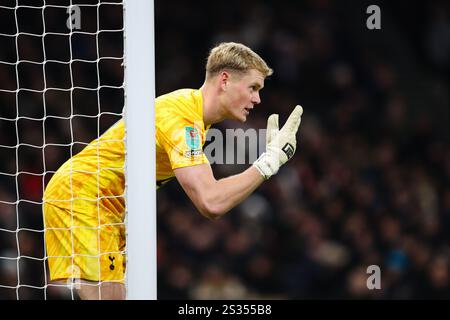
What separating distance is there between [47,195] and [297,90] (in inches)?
201

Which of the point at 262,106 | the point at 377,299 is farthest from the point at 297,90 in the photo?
the point at 377,299

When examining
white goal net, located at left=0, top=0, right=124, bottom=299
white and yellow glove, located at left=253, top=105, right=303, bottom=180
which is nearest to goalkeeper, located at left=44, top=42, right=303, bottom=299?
white and yellow glove, located at left=253, top=105, right=303, bottom=180

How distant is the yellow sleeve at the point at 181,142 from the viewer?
12.8 feet

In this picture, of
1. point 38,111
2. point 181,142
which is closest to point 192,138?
point 181,142

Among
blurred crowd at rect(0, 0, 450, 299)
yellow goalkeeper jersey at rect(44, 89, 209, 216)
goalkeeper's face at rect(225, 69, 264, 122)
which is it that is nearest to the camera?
yellow goalkeeper jersey at rect(44, 89, 209, 216)

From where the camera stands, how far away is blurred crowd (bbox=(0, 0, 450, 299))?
24.6ft

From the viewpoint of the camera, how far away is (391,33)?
955cm

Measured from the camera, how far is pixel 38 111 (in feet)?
24.9

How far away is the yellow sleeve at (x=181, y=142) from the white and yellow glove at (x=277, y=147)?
A: 26 cm

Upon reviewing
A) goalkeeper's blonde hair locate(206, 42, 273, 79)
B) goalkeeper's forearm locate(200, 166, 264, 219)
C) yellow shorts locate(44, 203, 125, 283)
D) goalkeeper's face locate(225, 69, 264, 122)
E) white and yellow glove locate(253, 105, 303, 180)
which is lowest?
yellow shorts locate(44, 203, 125, 283)

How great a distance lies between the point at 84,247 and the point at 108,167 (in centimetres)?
39

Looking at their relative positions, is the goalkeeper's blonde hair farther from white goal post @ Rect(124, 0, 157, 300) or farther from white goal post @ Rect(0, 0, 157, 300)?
white goal post @ Rect(124, 0, 157, 300)

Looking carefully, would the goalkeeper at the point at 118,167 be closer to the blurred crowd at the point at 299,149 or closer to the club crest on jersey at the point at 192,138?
the club crest on jersey at the point at 192,138

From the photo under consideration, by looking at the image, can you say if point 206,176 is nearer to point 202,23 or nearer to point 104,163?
point 104,163
